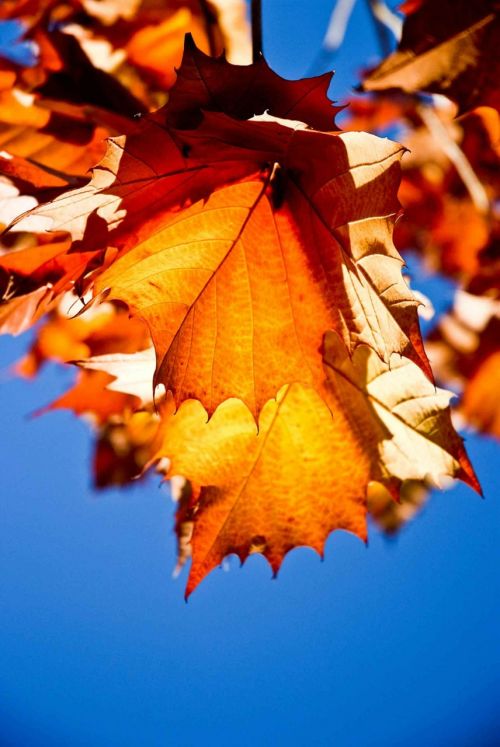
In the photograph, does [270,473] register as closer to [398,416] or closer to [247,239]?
[398,416]

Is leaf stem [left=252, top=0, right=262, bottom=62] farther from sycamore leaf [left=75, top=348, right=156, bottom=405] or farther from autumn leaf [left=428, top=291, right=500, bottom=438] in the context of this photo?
autumn leaf [left=428, top=291, right=500, bottom=438]

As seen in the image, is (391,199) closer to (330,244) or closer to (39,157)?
(330,244)

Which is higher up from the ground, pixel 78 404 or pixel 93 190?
pixel 78 404

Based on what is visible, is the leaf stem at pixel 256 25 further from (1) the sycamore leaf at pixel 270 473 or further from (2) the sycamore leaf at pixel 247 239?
(1) the sycamore leaf at pixel 270 473

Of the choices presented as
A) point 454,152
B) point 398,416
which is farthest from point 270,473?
point 454,152

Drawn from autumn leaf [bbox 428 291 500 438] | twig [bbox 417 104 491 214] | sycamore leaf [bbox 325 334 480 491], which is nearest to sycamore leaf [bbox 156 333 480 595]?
sycamore leaf [bbox 325 334 480 491]

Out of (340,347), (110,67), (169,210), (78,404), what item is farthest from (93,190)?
(78,404)

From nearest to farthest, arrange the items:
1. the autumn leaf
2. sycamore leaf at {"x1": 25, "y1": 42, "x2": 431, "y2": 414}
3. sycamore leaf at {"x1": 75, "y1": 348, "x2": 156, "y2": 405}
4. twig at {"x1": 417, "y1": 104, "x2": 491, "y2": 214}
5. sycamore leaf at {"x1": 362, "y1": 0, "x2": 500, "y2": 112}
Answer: sycamore leaf at {"x1": 25, "y1": 42, "x2": 431, "y2": 414}
sycamore leaf at {"x1": 362, "y1": 0, "x2": 500, "y2": 112}
sycamore leaf at {"x1": 75, "y1": 348, "x2": 156, "y2": 405}
twig at {"x1": 417, "y1": 104, "x2": 491, "y2": 214}
the autumn leaf
